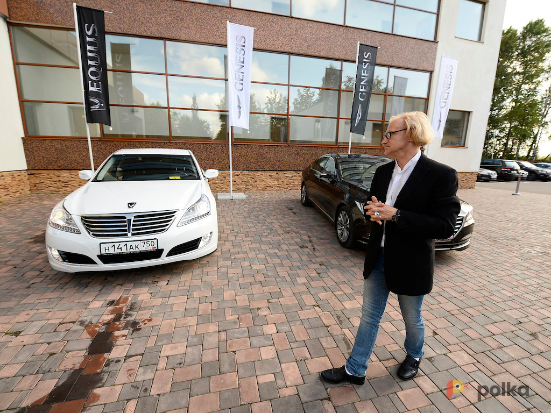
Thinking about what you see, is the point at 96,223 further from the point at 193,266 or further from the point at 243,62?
the point at 243,62

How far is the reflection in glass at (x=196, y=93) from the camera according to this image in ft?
31.9

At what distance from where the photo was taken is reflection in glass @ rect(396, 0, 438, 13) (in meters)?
11.2

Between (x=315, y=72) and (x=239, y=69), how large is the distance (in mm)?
4098

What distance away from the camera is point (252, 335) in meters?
2.46

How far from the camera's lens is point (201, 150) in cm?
988

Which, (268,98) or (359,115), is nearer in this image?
(359,115)

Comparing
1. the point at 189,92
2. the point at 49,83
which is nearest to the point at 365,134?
the point at 189,92

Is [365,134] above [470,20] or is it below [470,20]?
below

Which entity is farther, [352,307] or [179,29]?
[179,29]

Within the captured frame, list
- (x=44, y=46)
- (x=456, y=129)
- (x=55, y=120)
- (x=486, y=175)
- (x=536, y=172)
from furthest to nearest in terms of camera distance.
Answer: (x=536, y=172) → (x=486, y=175) → (x=456, y=129) → (x=55, y=120) → (x=44, y=46)

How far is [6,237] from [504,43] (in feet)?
137

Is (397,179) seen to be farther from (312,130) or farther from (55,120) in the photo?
(55,120)

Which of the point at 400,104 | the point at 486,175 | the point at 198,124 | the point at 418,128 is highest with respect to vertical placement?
the point at 400,104

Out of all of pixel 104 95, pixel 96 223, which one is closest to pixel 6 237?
pixel 96 223
